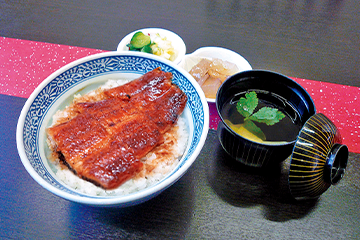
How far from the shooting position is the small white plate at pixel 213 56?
7.28 ft

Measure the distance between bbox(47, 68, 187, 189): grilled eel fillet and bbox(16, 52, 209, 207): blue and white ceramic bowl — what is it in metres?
0.08

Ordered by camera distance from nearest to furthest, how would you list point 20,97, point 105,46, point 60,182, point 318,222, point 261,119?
point 60,182, point 318,222, point 261,119, point 20,97, point 105,46

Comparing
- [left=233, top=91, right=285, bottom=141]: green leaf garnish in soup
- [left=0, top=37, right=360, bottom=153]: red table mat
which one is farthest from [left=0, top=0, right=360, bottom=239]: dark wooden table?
[left=233, top=91, right=285, bottom=141]: green leaf garnish in soup

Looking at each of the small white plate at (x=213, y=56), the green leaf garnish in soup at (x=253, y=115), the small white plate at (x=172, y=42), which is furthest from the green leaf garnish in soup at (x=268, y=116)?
the small white plate at (x=172, y=42)

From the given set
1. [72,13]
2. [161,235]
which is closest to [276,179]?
[161,235]

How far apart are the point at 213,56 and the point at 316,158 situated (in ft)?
4.68

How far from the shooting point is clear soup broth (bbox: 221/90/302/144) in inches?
57.7

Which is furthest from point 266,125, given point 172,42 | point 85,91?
point 172,42

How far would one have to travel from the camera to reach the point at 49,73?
216 centimetres

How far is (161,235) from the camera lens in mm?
1294

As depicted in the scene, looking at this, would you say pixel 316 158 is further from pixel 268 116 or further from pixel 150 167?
pixel 150 167

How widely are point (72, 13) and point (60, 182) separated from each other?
2519 millimetres

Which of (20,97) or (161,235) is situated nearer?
(161,235)

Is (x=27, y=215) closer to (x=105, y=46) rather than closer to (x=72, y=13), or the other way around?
(x=105, y=46)
